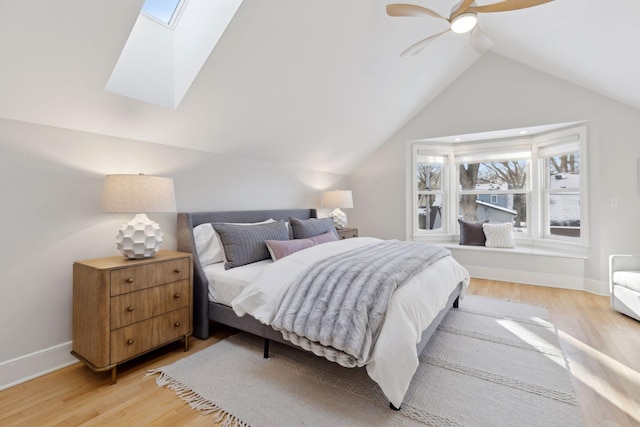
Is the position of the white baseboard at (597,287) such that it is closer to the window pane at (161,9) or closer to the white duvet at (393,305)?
the white duvet at (393,305)

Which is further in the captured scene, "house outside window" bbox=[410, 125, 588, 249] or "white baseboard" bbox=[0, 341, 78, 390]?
"house outside window" bbox=[410, 125, 588, 249]

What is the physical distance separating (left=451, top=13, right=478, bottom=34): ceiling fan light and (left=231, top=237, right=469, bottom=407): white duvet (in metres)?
1.88

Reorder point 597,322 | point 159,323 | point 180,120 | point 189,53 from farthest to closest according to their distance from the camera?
point 597,322, point 180,120, point 189,53, point 159,323

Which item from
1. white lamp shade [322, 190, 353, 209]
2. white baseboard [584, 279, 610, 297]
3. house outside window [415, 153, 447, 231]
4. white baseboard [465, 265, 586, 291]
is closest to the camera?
white baseboard [584, 279, 610, 297]

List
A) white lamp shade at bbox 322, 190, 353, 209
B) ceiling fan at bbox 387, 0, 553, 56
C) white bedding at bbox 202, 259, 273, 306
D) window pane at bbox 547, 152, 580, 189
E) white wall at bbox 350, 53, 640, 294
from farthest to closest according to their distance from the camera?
1. white lamp shade at bbox 322, 190, 353, 209
2. window pane at bbox 547, 152, 580, 189
3. white wall at bbox 350, 53, 640, 294
4. white bedding at bbox 202, 259, 273, 306
5. ceiling fan at bbox 387, 0, 553, 56

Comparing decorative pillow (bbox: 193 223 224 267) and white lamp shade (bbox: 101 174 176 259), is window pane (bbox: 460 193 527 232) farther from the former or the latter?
white lamp shade (bbox: 101 174 176 259)

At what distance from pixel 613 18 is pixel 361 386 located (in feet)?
11.3

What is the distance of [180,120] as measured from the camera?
249 centimetres

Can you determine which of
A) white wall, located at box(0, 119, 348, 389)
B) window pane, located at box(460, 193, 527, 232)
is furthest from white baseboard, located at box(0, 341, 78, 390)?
window pane, located at box(460, 193, 527, 232)

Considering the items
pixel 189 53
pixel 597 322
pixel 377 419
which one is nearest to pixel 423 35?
pixel 189 53

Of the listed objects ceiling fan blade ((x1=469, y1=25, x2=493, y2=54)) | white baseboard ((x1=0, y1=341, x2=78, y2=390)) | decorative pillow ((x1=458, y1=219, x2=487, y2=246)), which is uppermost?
ceiling fan blade ((x1=469, y1=25, x2=493, y2=54))

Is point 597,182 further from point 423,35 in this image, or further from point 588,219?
point 423,35

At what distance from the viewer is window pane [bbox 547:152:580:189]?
3.95 meters

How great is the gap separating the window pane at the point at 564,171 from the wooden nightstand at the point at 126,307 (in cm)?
485
